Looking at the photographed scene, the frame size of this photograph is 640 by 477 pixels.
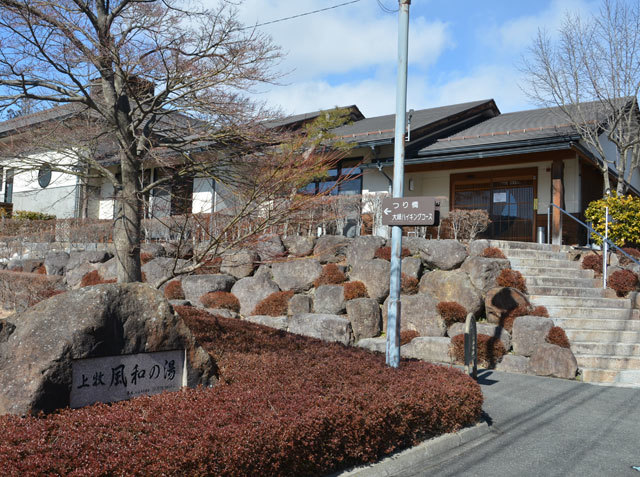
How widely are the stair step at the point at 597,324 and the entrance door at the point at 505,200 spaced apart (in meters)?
6.06

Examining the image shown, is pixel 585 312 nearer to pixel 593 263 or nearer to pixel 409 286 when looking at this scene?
pixel 593 263

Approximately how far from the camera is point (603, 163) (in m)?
15.3

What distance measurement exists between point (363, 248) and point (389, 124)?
7.62m

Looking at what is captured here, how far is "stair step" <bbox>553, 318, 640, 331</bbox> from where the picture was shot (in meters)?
10.1

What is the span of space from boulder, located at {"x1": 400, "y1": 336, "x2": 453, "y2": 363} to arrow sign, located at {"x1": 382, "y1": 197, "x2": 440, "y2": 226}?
4.14 metres

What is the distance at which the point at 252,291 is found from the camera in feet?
43.3

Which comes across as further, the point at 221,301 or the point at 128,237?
the point at 221,301

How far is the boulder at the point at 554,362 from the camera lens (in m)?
8.80

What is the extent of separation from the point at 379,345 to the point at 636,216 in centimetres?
697

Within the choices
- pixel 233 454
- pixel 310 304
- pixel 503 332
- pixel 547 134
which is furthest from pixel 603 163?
pixel 233 454

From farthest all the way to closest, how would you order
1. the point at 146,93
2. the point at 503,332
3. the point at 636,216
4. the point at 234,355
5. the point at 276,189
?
the point at 636,216 → the point at 503,332 → the point at 146,93 → the point at 234,355 → the point at 276,189

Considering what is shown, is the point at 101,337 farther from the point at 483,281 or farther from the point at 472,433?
the point at 483,281

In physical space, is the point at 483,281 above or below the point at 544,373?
above

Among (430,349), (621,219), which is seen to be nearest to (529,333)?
(430,349)
